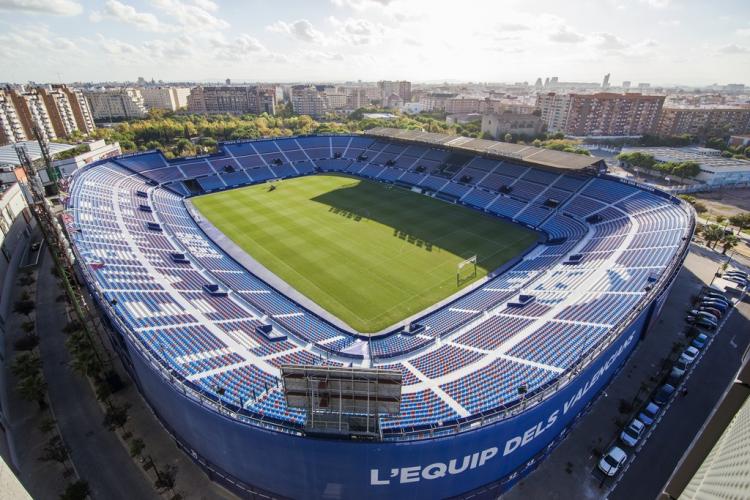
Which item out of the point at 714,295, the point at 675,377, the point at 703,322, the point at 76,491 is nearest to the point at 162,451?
the point at 76,491

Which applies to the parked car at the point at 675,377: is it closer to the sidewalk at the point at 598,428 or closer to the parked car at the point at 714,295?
the sidewalk at the point at 598,428

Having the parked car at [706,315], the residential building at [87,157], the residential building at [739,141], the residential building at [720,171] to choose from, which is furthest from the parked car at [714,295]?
the residential building at [739,141]

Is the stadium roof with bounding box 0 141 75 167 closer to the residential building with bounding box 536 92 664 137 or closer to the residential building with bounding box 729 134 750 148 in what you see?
the residential building with bounding box 536 92 664 137

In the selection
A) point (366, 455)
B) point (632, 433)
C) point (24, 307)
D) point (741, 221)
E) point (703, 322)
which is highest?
point (366, 455)

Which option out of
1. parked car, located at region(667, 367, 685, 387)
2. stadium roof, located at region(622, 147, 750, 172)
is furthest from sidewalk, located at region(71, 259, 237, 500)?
stadium roof, located at region(622, 147, 750, 172)

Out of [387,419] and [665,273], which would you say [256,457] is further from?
[665,273]

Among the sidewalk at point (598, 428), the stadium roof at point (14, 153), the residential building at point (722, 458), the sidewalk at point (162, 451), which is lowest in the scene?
the sidewalk at point (598, 428)

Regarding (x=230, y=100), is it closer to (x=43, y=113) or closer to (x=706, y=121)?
(x=43, y=113)
